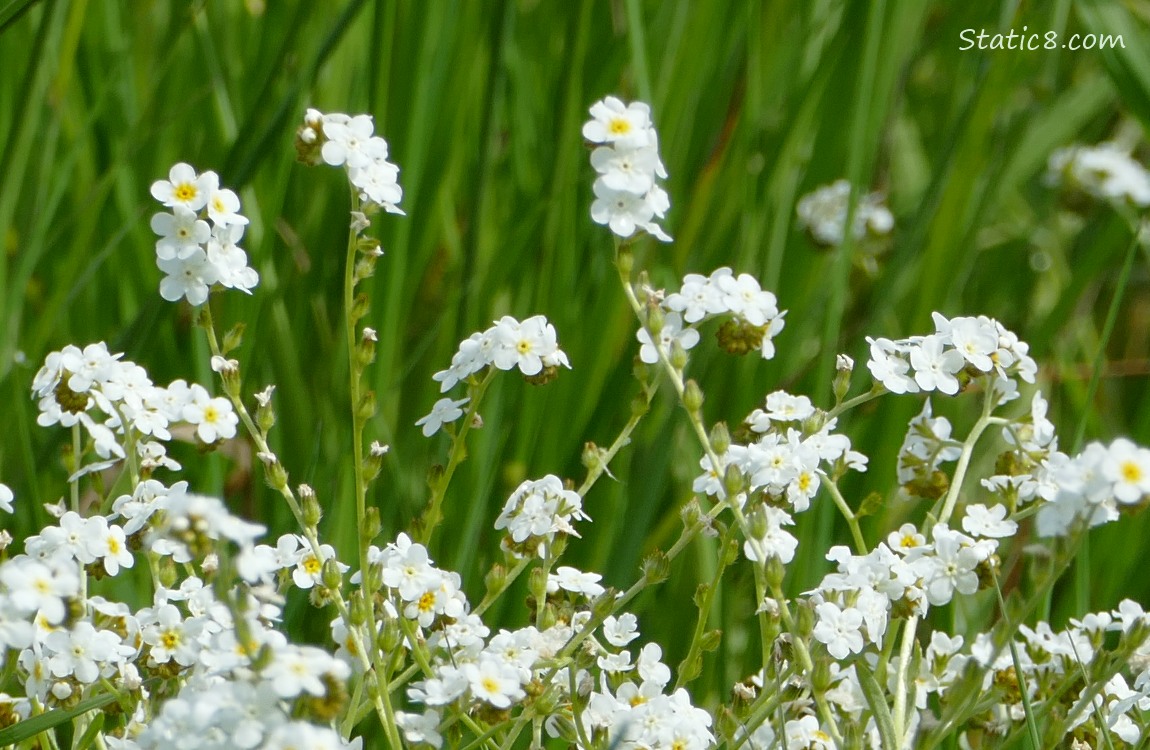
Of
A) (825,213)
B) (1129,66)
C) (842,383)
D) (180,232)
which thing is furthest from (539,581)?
(825,213)

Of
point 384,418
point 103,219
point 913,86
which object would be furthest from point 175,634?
point 913,86

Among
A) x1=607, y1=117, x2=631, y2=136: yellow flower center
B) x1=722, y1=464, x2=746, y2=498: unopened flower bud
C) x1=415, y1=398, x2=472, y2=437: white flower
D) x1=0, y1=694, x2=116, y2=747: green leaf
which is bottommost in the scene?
x1=0, y1=694, x2=116, y2=747: green leaf

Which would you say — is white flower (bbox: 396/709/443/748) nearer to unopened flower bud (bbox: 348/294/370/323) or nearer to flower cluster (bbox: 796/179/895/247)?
unopened flower bud (bbox: 348/294/370/323)

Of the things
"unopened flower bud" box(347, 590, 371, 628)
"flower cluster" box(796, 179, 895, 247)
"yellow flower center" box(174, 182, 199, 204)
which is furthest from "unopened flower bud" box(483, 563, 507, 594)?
"flower cluster" box(796, 179, 895, 247)

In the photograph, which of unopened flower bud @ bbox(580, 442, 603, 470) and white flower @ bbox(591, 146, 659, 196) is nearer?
white flower @ bbox(591, 146, 659, 196)

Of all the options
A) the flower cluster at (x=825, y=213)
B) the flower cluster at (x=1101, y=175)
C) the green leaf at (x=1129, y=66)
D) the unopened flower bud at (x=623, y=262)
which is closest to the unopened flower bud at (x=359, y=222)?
the unopened flower bud at (x=623, y=262)

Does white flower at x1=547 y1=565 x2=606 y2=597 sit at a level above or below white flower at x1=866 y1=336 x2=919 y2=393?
below
